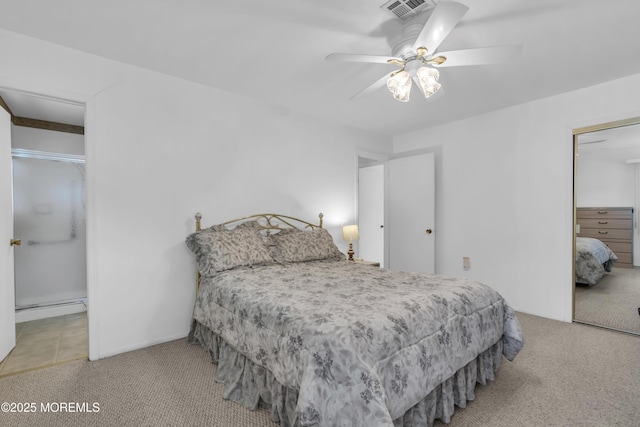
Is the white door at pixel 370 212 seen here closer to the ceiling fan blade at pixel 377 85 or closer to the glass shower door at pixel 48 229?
the ceiling fan blade at pixel 377 85

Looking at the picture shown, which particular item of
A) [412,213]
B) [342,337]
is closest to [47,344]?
[342,337]

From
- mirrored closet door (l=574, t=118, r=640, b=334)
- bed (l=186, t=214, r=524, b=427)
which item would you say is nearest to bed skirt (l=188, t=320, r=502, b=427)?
bed (l=186, t=214, r=524, b=427)

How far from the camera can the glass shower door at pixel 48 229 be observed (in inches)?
145

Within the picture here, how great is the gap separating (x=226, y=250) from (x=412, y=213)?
3.03 m

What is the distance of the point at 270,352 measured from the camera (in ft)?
5.74

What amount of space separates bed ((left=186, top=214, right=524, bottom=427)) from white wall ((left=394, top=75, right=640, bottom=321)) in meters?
1.74

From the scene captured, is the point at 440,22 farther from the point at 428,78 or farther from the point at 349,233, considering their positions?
the point at 349,233

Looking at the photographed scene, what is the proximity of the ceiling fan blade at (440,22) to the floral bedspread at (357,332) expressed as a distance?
5.00 feet

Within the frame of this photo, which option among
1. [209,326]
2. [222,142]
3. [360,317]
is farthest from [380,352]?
[222,142]

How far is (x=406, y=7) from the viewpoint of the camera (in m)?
1.95

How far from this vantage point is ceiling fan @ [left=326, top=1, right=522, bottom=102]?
1.76m

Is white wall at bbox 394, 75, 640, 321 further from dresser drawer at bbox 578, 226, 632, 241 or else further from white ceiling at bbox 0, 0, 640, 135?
white ceiling at bbox 0, 0, 640, 135

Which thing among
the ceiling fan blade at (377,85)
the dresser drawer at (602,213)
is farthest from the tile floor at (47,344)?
the dresser drawer at (602,213)

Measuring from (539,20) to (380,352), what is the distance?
240cm
